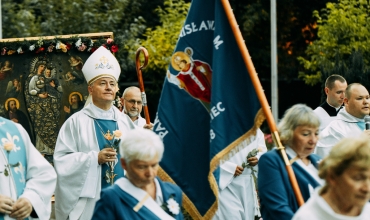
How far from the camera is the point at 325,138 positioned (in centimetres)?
1060

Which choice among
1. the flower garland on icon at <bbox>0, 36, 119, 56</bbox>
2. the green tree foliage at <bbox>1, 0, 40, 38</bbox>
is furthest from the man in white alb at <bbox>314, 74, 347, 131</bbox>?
the green tree foliage at <bbox>1, 0, 40, 38</bbox>

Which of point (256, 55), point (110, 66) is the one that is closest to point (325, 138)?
point (110, 66)

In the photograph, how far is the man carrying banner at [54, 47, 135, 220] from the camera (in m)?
9.20

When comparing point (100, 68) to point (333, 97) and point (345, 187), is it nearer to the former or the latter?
point (333, 97)

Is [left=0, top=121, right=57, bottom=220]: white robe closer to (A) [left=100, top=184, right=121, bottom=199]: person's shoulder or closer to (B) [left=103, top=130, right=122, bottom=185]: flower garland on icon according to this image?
(A) [left=100, top=184, right=121, bottom=199]: person's shoulder

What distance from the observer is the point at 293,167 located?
6.54 meters

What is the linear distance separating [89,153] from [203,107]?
232cm

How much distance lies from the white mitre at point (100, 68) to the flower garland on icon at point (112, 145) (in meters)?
0.65

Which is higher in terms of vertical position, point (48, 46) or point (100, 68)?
point (48, 46)

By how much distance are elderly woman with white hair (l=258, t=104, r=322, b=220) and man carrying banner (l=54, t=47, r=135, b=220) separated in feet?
9.43

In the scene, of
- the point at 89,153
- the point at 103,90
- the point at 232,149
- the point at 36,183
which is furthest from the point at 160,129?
the point at 103,90

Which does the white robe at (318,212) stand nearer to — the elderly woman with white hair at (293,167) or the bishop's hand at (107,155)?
the elderly woman with white hair at (293,167)

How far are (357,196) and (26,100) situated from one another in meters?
8.38

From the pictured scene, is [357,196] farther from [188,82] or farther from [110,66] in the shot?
[110,66]
